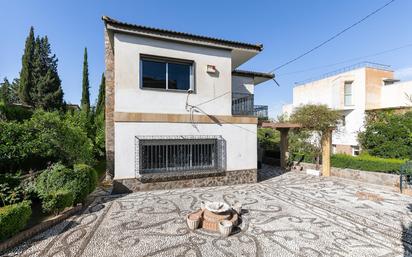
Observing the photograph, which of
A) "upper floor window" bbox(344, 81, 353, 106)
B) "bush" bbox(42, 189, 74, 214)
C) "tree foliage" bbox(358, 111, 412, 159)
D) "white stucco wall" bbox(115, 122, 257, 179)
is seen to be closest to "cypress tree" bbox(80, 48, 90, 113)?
"white stucco wall" bbox(115, 122, 257, 179)

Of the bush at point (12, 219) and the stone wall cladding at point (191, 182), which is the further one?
the stone wall cladding at point (191, 182)

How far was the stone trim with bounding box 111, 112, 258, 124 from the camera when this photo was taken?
8969 millimetres

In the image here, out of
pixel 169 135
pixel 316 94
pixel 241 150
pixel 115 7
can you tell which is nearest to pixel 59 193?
pixel 169 135

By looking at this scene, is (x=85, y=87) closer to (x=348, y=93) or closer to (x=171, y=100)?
(x=171, y=100)

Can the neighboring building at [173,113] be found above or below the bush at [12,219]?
above

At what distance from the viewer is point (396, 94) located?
2300 centimetres

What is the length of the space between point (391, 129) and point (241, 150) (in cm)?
1301

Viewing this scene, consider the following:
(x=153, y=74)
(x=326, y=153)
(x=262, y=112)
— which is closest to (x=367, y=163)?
(x=326, y=153)

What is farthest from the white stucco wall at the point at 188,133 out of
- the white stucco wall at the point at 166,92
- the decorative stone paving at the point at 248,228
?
the decorative stone paving at the point at 248,228

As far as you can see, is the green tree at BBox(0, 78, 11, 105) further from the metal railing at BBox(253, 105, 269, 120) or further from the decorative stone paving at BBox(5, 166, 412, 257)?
the metal railing at BBox(253, 105, 269, 120)

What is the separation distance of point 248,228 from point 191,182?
4707mm

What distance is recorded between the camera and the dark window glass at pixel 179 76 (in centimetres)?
995

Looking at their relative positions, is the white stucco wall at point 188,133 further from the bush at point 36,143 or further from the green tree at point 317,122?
the green tree at point 317,122

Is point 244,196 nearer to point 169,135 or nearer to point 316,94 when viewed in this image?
point 169,135
